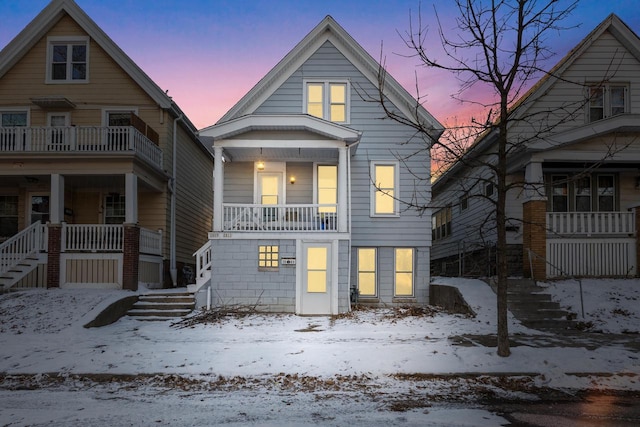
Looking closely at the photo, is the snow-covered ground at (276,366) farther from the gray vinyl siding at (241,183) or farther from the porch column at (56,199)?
the gray vinyl siding at (241,183)

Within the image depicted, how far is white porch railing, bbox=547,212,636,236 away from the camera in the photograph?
1584 cm

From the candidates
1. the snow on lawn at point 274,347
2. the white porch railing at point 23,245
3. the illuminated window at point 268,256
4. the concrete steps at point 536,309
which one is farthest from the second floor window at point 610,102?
the white porch railing at point 23,245

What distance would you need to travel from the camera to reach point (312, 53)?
17.7 metres

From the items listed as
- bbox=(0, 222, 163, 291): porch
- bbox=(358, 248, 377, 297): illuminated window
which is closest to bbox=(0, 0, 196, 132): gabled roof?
bbox=(0, 222, 163, 291): porch

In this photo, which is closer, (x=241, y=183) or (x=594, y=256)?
(x=594, y=256)

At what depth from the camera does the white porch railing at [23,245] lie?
16.2 metres

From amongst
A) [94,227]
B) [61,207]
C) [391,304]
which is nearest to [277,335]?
[391,304]

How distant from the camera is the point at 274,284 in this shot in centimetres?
1492

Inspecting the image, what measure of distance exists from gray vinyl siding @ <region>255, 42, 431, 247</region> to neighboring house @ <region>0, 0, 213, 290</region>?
473cm

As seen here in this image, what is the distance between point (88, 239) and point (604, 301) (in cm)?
1573

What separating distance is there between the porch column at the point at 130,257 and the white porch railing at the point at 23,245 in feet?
9.44

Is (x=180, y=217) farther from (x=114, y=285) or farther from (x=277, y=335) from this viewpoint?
(x=277, y=335)

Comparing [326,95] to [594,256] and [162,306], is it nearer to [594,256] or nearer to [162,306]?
[162,306]

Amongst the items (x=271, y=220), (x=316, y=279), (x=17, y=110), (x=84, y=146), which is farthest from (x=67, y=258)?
(x=316, y=279)
